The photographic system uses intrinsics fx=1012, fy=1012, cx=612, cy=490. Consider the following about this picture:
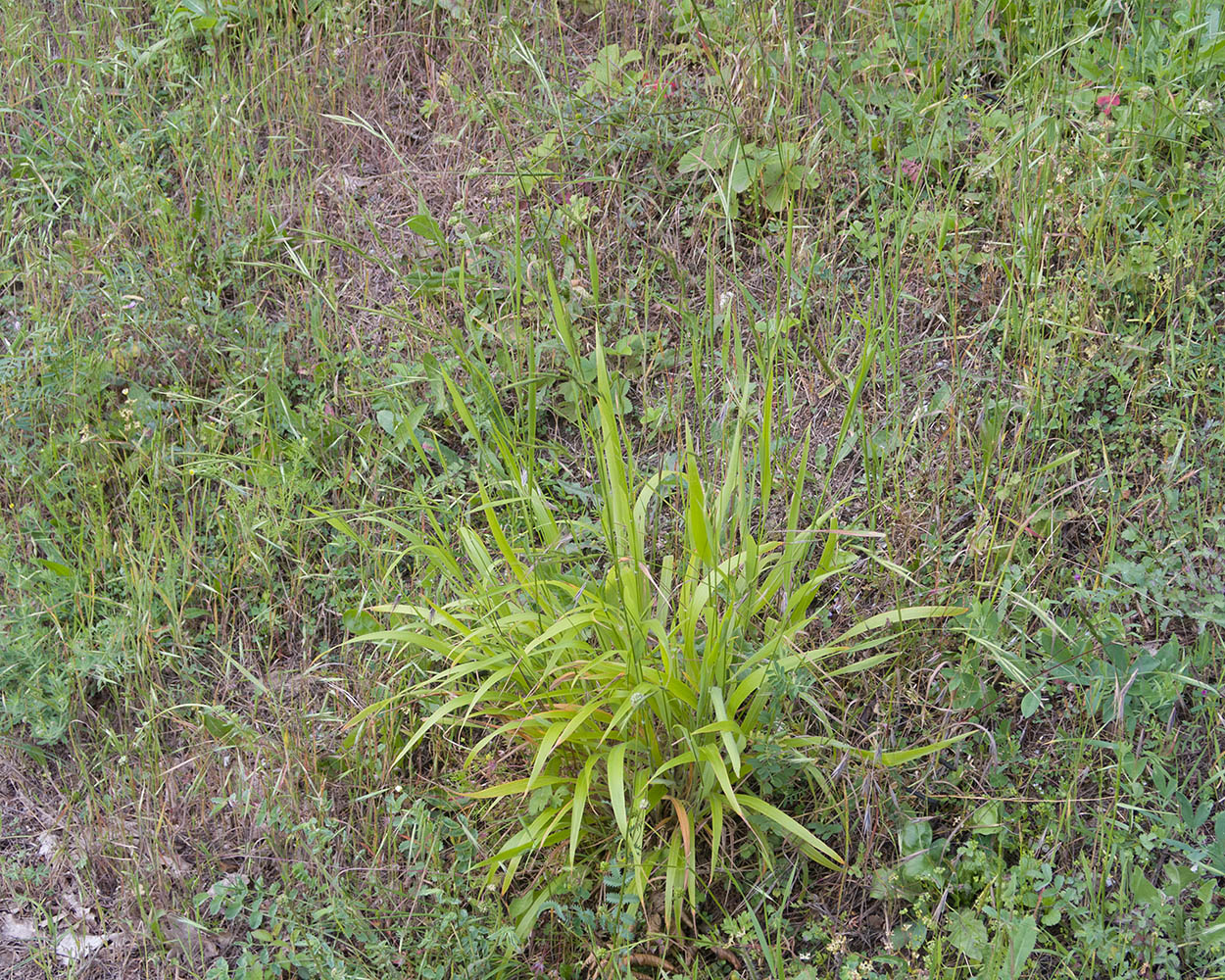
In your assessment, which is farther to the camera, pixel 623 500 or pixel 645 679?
pixel 623 500

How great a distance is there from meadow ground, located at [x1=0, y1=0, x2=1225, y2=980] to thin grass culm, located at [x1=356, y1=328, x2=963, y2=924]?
0.01 meters

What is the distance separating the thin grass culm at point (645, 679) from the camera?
6.73 feet

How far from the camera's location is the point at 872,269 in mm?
2945

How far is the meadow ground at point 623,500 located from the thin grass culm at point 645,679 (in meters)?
0.01

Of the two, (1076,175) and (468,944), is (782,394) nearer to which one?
(1076,175)

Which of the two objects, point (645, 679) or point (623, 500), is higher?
point (623, 500)

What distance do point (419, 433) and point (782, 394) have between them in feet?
3.54

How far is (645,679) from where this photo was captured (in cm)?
207

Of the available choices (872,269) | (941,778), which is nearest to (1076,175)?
(872,269)

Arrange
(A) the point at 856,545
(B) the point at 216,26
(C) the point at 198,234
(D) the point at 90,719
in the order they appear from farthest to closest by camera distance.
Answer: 1. (B) the point at 216,26
2. (C) the point at 198,234
3. (D) the point at 90,719
4. (A) the point at 856,545

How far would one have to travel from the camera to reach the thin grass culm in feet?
6.73

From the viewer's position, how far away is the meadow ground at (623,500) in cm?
211

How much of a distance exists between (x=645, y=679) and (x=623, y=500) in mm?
427

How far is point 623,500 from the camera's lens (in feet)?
7.51
